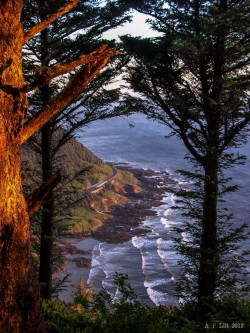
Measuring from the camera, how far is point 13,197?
2.45 meters

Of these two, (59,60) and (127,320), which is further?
(59,60)

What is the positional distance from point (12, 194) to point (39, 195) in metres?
0.46

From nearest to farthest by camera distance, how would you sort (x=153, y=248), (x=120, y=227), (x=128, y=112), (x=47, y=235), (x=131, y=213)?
1. (x=47, y=235)
2. (x=128, y=112)
3. (x=153, y=248)
4. (x=120, y=227)
5. (x=131, y=213)

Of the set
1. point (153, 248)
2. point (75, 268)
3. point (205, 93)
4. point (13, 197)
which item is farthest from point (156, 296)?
point (13, 197)

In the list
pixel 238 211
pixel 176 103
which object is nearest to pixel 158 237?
pixel 238 211

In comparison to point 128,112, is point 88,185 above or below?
below

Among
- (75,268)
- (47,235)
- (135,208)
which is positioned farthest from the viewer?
(135,208)

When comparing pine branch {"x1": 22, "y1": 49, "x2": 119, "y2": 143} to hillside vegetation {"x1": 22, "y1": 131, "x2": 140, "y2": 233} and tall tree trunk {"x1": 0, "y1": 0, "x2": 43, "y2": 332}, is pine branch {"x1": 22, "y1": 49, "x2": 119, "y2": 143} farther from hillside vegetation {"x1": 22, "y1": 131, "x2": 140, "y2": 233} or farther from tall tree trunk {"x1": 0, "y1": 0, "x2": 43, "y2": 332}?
hillside vegetation {"x1": 22, "y1": 131, "x2": 140, "y2": 233}

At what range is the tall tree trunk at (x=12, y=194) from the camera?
7.74ft

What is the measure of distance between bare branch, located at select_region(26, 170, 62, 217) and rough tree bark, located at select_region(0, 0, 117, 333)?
25cm

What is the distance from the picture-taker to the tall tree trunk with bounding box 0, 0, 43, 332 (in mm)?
2359

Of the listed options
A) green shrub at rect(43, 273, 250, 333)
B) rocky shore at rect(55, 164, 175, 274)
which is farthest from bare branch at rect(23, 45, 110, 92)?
rocky shore at rect(55, 164, 175, 274)

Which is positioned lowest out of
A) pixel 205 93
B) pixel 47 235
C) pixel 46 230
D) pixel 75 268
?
pixel 75 268

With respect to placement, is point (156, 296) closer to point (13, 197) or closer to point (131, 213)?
point (13, 197)
